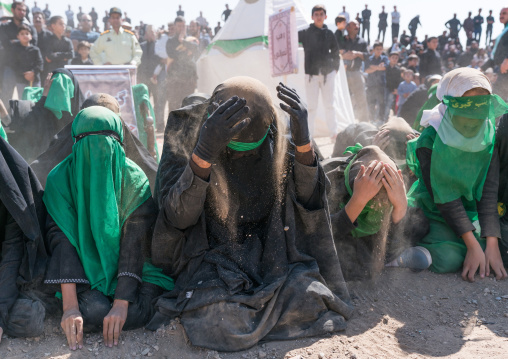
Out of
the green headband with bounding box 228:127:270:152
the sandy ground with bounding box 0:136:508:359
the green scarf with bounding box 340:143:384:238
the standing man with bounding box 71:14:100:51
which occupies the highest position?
the standing man with bounding box 71:14:100:51

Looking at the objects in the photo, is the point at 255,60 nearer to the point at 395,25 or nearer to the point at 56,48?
the point at 56,48

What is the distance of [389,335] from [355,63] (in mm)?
8306

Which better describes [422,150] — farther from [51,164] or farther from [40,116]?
[40,116]

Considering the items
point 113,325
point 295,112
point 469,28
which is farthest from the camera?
point 469,28

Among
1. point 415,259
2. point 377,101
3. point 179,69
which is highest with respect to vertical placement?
point 179,69

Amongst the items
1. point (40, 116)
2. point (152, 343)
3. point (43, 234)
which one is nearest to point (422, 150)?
point (152, 343)

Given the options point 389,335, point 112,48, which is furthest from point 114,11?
point 389,335

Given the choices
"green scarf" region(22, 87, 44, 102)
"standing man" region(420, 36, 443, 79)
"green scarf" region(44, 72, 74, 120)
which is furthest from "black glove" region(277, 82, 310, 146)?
"standing man" region(420, 36, 443, 79)

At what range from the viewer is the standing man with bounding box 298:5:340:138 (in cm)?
816

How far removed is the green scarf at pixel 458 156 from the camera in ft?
10.9

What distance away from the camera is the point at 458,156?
338 cm

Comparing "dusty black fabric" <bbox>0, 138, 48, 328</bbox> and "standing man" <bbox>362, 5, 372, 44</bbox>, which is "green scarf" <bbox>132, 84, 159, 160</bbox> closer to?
"dusty black fabric" <bbox>0, 138, 48, 328</bbox>

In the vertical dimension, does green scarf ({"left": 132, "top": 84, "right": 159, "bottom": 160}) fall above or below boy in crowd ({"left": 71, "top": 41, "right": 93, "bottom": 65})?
below

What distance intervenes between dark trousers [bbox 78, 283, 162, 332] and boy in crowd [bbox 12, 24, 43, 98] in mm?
6019
